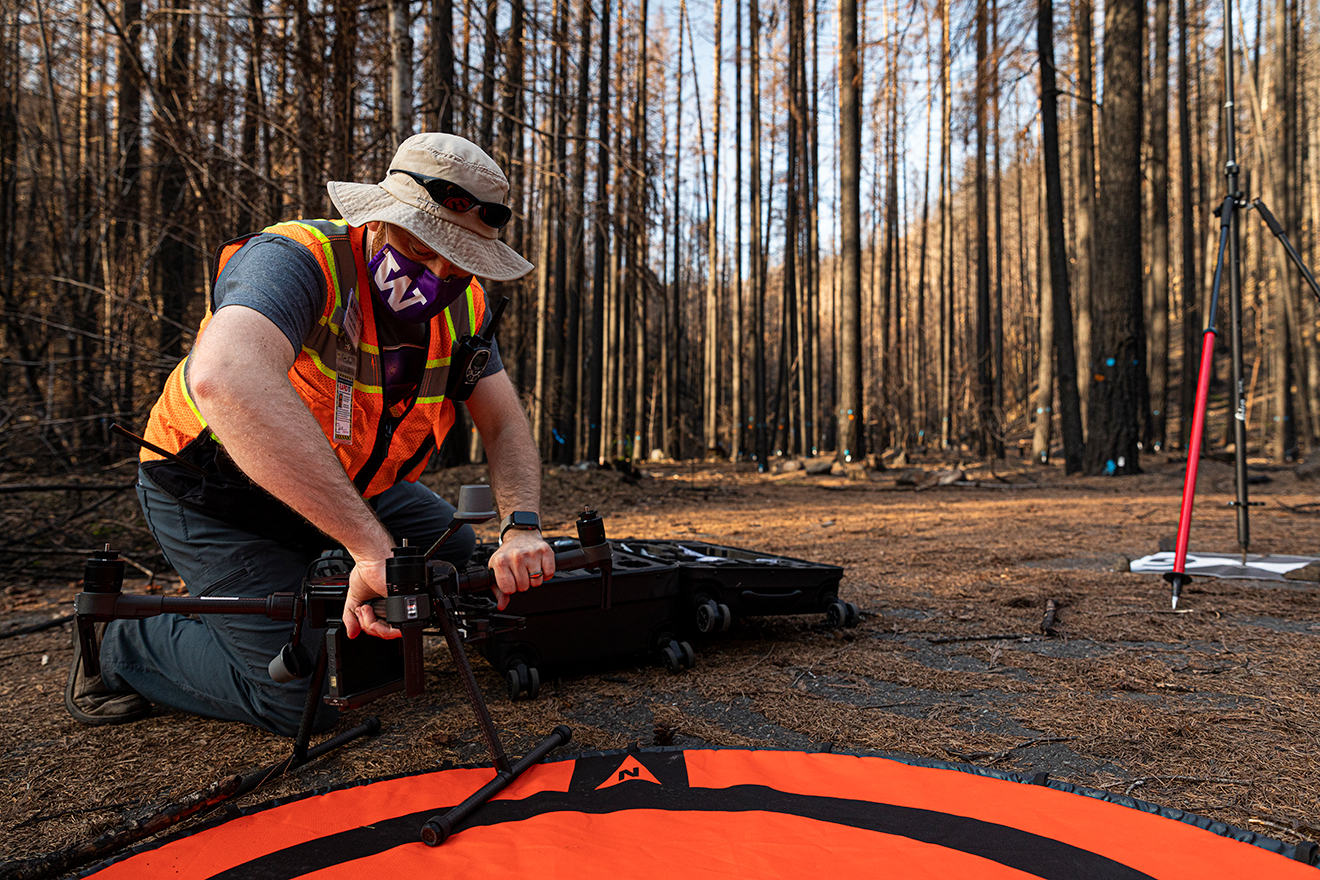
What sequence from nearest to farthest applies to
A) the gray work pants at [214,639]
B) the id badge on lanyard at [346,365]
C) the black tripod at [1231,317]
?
the id badge on lanyard at [346,365] → the gray work pants at [214,639] → the black tripod at [1231,317]

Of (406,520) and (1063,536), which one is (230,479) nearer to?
(406,520)

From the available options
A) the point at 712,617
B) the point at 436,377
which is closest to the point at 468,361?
the point at 436,377

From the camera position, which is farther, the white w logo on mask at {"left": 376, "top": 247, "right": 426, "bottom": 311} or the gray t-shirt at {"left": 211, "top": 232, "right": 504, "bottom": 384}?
the white w logo on mask at {"left": 376, "top": 247, "right": 426, "bottom": 311}

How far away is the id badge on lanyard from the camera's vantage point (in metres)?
1.90

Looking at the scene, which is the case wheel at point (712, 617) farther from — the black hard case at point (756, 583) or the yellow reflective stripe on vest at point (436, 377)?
the yellow reflective stripe on vest at point (436, 377)

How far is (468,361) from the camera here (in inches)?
83.6

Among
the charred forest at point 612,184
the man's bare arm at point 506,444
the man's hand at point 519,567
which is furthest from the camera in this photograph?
the charred forest at point 612,184

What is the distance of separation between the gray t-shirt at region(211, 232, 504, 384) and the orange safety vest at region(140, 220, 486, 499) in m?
0.04

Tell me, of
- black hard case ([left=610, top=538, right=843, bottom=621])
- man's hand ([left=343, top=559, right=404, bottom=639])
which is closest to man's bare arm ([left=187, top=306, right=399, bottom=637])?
man's hand ([left=343, top=559, right=404, bottom=639])

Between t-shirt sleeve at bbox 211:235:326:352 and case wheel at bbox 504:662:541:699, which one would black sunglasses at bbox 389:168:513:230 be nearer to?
t-shirt sleeve at bbox 211:235:326:352

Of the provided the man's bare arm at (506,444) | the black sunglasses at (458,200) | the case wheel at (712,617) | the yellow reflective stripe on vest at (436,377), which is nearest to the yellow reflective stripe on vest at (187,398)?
the yellow reflective stripe on vest at (436,377)

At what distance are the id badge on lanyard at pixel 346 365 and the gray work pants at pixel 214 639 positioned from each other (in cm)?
51

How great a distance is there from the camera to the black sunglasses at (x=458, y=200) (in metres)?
1.83

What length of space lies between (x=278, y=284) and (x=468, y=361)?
0.56 meters
